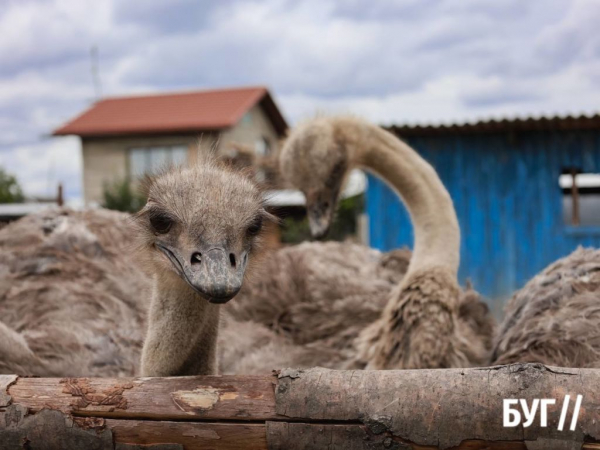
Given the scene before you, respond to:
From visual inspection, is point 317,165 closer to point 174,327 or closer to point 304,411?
point 174,327

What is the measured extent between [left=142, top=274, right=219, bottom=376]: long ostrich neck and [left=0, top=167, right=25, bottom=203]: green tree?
19.5 meters

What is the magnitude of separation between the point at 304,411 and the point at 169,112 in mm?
18827

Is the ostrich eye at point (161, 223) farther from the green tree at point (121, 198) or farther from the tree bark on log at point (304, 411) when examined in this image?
the green tree at point (121, 198)

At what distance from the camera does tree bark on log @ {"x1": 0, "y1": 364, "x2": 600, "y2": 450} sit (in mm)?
1505

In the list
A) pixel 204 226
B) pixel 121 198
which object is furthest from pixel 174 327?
pixel 121 198

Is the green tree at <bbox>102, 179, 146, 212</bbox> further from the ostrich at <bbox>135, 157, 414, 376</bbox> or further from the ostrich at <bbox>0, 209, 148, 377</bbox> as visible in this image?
the ostrich at <bbox>135, 157, 414, 376</bbox>

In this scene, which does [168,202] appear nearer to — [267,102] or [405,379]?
[405,379]

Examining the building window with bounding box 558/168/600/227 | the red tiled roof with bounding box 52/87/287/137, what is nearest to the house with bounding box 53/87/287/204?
the red tiled roof with bounding box 52/87/287/137

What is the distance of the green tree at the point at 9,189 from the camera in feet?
66.1

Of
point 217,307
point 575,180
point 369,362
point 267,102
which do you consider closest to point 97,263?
point 369,362

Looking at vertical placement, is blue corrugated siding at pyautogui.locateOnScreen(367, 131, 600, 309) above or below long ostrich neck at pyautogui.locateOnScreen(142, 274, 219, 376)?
above

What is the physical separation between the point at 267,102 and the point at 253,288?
61.1 ft

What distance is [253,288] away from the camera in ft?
13.8

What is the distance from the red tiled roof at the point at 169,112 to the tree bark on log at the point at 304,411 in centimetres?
1615
